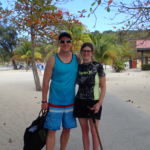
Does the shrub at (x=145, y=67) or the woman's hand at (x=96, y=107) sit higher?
the shrub at (x=145, y=67)

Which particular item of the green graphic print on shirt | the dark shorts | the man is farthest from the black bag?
the green graphic print on shirt

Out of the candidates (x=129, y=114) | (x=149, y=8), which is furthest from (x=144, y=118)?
(x=149, y=8)

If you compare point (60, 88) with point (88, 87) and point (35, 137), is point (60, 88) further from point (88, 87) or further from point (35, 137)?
point (35, 137)

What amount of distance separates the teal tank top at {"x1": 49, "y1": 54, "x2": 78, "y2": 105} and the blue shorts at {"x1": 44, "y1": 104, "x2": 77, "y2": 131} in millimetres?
75

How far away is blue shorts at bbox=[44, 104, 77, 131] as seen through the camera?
2.52m

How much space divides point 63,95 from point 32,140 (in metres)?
0.73

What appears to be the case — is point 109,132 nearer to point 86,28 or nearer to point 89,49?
point 89,49

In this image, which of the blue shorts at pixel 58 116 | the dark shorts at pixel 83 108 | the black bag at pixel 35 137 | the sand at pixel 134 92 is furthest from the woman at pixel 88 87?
the sand at pixel 134 92

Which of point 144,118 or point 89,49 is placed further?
point 144,118

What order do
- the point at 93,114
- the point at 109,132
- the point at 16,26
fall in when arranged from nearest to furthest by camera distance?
the point at 93,114
the point at 109,132
the point at 16,26

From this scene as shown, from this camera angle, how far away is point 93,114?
246 centimetres

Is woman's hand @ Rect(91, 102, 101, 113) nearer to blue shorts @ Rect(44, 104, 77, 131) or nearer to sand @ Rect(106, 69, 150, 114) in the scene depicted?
blue shorts @ Rect(44, 104, 77, 131)

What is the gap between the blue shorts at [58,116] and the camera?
2.52 meters

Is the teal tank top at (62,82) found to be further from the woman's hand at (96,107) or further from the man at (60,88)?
the woman's hand at (96,107)
